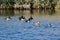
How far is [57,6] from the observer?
3214 inches

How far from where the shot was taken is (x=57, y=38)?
21.8 meters

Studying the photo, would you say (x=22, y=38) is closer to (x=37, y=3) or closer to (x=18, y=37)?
(x=18, y=37)

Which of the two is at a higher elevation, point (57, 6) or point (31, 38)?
point (31, 38)

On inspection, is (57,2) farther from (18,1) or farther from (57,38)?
(57,38)

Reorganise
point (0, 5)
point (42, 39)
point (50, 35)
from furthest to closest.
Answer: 1. point (0, 5)
2. point (50, 35)
3. point (42, 39)

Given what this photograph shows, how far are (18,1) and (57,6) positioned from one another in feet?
38.8

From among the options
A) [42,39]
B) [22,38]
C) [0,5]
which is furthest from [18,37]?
[0,5]

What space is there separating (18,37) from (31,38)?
3.73 feet

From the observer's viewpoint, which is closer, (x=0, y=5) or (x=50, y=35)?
(x=50, y=35)

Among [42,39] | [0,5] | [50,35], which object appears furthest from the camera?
[0,5]

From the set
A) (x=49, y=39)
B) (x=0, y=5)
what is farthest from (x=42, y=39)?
(x=0, y=5)

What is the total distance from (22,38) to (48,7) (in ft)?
198

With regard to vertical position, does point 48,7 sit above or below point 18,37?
below

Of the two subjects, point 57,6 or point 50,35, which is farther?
point 57,6
